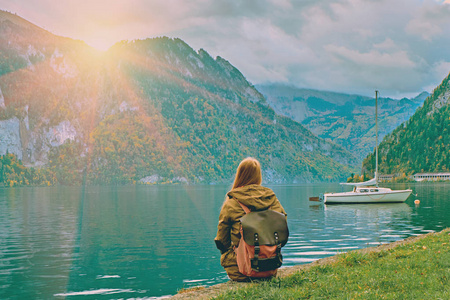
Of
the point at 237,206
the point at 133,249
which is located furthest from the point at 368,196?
the point at 237,206

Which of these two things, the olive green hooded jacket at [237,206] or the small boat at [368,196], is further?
the small boat at [368,196]

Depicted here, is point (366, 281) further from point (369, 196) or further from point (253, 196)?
point (369, 196)

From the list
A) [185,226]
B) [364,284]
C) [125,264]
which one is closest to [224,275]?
[125,264]

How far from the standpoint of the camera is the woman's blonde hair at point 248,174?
1057 cm

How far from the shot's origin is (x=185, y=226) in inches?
1961

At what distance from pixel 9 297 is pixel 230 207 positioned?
14.6 m

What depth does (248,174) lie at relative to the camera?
417 inches

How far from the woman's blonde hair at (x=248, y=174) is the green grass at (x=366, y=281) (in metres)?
2.72

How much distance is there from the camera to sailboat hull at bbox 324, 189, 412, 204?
79750mm

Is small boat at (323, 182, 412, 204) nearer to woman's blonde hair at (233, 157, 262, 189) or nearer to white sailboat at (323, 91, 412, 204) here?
white sailboat at (323, 91, 412, 204)

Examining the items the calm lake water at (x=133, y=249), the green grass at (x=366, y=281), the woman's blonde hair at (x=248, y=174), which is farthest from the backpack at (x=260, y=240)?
the calm lake water at (x=133, y=249)

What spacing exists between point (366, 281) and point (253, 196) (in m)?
4.91

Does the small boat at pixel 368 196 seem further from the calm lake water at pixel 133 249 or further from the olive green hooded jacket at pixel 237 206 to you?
the olive green hooded jacket at pixel 237 206

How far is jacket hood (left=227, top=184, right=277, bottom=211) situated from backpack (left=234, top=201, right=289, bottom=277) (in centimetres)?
14
